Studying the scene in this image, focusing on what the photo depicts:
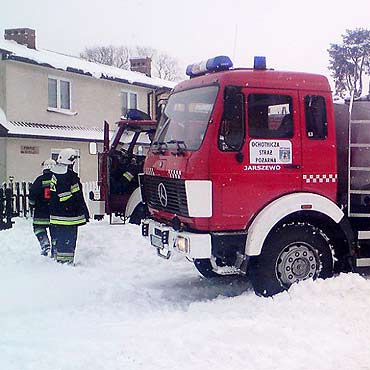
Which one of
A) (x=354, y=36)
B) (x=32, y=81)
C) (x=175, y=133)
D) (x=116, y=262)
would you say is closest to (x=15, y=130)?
(x=32, y=81)

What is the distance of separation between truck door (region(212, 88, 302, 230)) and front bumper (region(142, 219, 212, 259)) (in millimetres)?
396

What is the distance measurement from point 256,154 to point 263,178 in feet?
0.99

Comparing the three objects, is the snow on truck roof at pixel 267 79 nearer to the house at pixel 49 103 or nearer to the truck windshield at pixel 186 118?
the truck windshield at pixel 186 118

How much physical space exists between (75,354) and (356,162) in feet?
14.6

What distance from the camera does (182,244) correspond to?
6.68 m

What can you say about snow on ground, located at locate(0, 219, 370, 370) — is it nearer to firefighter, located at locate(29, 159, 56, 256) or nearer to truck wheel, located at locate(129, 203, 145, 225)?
firefighter, located at locate(29, 159, 56, 256)

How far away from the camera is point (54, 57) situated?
22.5 m

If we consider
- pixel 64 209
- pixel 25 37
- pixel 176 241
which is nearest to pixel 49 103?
pixel 25 37

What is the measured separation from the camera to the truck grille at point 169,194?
6711 millimetres

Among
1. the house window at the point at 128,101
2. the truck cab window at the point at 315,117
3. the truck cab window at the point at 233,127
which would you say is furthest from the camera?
Answer: the house window at the point at 128,101

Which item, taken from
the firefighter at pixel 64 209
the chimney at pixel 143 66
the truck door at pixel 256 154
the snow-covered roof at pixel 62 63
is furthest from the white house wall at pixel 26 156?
the truck door at pixel 256 154

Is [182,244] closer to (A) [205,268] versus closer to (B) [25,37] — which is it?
(A) [205,268]

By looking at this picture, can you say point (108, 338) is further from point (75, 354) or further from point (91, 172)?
point (91, 172)

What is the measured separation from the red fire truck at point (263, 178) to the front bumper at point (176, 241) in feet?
0.04
